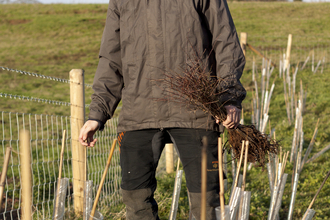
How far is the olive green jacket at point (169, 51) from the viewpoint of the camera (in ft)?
5.16

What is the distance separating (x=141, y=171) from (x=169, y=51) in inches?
25.0

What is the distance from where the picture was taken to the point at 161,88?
5.21 feet

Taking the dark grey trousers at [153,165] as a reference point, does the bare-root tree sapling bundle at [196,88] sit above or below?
above

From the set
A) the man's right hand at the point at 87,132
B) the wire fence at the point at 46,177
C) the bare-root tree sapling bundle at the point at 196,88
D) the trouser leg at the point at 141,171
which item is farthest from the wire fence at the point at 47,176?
the bare-root tree sapling bundle at the point at 196,88

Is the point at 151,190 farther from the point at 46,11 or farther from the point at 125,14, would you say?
the point at 46,11

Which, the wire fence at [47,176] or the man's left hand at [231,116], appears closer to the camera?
the man's left hand at [231,116]

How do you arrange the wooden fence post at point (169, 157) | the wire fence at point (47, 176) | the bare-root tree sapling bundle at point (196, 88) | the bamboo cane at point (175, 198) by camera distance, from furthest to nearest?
the wooden fence post at point (169, 157)
the wire fence at point (47, 176)
the bamboo cane at point (175, 198)
the bare-root tree sapling bundle at point (196, 88)

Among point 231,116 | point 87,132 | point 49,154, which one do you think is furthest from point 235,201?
point 49,154

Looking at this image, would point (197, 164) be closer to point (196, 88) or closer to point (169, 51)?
point (196, 88)

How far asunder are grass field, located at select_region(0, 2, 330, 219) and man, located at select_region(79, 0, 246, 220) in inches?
52.5

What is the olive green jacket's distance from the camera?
5.16 feet

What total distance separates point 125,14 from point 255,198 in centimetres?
231

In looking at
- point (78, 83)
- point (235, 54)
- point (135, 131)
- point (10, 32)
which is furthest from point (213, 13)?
point (10, 32)

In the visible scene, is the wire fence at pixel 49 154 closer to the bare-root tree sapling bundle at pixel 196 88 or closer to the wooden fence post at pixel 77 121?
the wooden fence post at pixel 77 121
